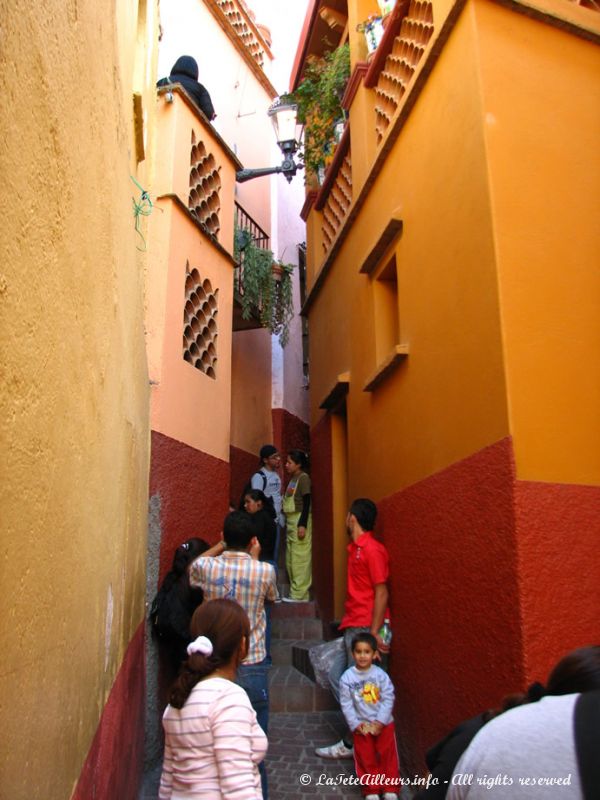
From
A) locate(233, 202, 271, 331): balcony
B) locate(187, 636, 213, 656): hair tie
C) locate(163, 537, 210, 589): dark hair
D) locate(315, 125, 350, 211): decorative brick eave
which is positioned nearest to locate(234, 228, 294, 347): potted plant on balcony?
locate(233, 202, 271, 331): balcony

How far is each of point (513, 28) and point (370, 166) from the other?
2.20 meters

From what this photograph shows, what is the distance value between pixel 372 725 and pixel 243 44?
35.8 ft

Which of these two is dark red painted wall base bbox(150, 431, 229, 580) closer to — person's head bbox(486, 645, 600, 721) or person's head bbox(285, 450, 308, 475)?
person's head bbox(285, 450, 308, 475)

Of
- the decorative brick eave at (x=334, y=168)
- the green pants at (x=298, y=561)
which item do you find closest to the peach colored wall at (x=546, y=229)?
the decorative brick eave at (x=334, y=168)

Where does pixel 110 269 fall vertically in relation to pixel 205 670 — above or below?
above

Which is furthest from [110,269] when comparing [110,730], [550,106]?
[550,106]

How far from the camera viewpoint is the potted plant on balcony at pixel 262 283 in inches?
367

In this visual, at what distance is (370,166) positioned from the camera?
6.63m

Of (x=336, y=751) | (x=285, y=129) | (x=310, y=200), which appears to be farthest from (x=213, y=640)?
(x=285, y=129)

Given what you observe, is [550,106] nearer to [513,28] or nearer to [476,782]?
[513,28]

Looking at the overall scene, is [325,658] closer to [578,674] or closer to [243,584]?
[243,584]

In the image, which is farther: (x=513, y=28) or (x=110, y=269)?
(x=513, y=28)

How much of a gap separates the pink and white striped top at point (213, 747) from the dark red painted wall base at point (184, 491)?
3.31 meters

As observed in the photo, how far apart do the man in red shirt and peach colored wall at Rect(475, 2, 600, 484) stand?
189 centimetres
